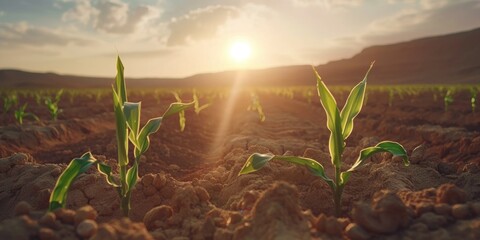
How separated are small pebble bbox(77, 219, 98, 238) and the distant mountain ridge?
65.4 metres

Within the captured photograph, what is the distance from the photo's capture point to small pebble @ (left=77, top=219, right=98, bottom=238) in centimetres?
200

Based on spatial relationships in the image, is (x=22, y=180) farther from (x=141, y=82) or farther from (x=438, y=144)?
(x=141, y=82)

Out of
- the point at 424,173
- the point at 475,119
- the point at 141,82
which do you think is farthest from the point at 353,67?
the point at 424,173

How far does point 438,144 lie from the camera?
6.75m

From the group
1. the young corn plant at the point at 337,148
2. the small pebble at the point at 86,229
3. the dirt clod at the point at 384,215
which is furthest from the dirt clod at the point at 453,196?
the small pebble at the point at 86,229

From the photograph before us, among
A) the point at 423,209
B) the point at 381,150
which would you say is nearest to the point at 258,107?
the point at 381,150

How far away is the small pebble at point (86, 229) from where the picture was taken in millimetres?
2002

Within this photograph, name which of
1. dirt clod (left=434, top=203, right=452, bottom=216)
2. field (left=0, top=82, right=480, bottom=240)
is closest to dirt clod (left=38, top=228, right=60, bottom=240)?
field (left=0, top=82, right=480, bottom=240)

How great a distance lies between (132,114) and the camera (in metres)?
2.66

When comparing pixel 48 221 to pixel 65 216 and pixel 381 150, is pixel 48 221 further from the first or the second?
pixel 381 150

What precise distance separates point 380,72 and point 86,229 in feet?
288

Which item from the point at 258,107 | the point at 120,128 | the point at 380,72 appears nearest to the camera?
the point at 120,128

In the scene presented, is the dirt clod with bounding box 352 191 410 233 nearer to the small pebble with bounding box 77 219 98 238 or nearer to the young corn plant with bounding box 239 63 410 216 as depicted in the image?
the young corn plant with bounding box 239 63 410 216

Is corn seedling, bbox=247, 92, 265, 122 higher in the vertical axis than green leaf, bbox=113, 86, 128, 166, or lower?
lower
